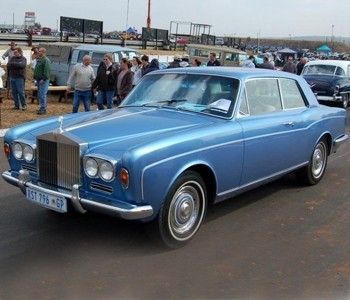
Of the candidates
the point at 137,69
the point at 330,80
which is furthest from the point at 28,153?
the point at 330,80

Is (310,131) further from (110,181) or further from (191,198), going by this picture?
(110,181)

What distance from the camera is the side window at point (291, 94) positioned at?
20.5 feet

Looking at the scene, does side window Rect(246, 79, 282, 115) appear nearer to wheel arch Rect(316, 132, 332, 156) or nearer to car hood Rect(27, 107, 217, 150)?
car hood Rect(27, 107, 217, 150)

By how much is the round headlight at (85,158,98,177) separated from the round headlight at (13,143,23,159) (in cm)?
92

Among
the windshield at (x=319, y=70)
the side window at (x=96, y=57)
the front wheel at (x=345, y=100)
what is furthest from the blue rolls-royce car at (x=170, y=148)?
the windshield at (x=319, y=70)

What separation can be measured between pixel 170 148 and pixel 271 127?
1703 mm

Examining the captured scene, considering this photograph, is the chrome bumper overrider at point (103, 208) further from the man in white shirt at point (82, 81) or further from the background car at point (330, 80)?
the background car at point (330, 80)

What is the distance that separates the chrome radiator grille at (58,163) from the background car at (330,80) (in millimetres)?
13922

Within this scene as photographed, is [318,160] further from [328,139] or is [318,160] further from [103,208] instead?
[103,208]

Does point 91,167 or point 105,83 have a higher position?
point 91,167

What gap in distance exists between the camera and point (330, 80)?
17.9 meters

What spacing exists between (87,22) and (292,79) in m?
A: 28.6

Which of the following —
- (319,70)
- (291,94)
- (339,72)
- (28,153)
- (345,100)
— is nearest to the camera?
(28,153)

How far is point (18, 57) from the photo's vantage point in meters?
12.9
